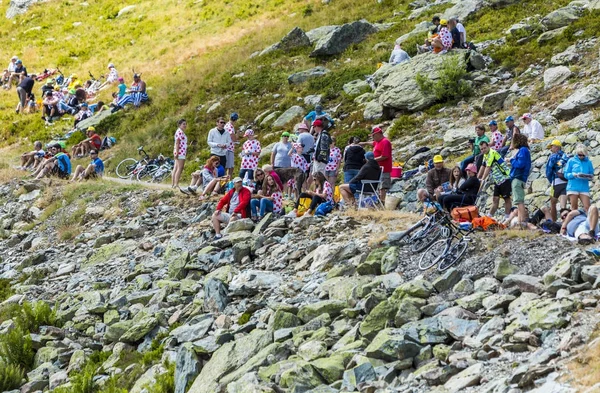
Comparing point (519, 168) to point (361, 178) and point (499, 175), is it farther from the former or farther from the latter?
point (361, 178)

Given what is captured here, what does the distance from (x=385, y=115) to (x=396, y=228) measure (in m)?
14.8

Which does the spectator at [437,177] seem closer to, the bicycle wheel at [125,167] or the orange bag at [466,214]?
the orange bag at [466,214]

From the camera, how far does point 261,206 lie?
18625mm

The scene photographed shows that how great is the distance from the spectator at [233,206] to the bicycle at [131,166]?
38.9ft

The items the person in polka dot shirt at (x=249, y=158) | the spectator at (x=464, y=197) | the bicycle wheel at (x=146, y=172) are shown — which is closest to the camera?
the spectator at (x=464, y=197)

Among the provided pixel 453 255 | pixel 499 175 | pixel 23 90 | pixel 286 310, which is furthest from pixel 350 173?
pixel 23 90

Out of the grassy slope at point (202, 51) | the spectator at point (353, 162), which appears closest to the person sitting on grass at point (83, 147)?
the grassy slope at point (202, 51)

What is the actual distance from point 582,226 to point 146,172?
19649 millimetres

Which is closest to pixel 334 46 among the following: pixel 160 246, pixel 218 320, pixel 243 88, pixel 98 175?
pixel 243 88

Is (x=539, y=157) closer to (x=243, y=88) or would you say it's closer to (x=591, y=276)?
(x=591, y=276)

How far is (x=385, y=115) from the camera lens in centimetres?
2981

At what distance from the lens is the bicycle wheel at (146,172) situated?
97.6ft

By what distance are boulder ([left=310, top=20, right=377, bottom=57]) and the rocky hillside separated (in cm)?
1841

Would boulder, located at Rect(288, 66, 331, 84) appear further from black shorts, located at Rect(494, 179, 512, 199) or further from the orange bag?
the orange bag
